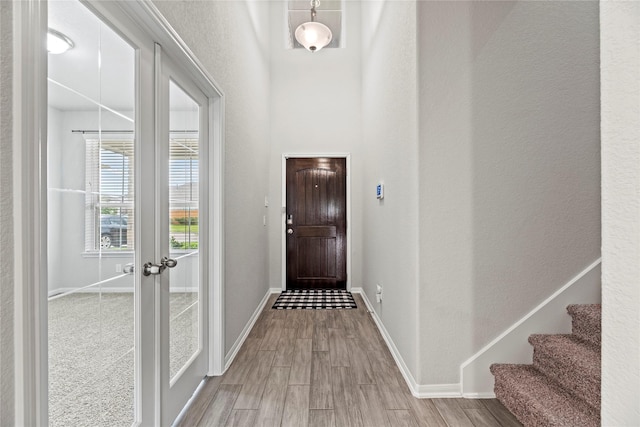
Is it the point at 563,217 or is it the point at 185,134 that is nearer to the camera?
the point at 185,134

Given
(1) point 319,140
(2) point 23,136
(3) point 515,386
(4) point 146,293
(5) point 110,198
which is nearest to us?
(2) point 23,136

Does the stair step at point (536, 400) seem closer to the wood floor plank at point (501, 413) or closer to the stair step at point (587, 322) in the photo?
the wood floor plank at point (501, 413)

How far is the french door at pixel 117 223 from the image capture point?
3.04 ft

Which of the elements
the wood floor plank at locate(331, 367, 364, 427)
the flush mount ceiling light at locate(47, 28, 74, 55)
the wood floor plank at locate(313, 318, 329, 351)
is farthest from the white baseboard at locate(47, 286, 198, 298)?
the wood floor plank at locate(313, 318, 329, 351)

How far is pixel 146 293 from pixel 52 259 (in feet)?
1.68

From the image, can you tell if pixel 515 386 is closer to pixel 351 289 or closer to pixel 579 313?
pixel 579 313

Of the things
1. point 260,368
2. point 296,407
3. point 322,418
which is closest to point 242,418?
point 296,407

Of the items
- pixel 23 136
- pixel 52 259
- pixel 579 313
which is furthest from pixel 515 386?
pixel 23 136

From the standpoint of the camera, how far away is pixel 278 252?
4309 millimetres

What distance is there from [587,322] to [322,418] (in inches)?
58.8

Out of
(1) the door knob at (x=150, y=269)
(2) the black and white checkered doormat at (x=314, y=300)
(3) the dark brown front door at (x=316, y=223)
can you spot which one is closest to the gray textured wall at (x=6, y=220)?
(1) the door knob at (x=150, y=269)

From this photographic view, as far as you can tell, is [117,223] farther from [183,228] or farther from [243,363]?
[243,363]

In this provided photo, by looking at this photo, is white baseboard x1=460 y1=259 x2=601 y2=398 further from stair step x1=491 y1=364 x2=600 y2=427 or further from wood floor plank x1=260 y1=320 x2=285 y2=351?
wood floor plank x1=260 y1=320 x2=285 y2=351

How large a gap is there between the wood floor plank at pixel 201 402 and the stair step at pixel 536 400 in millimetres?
1617
